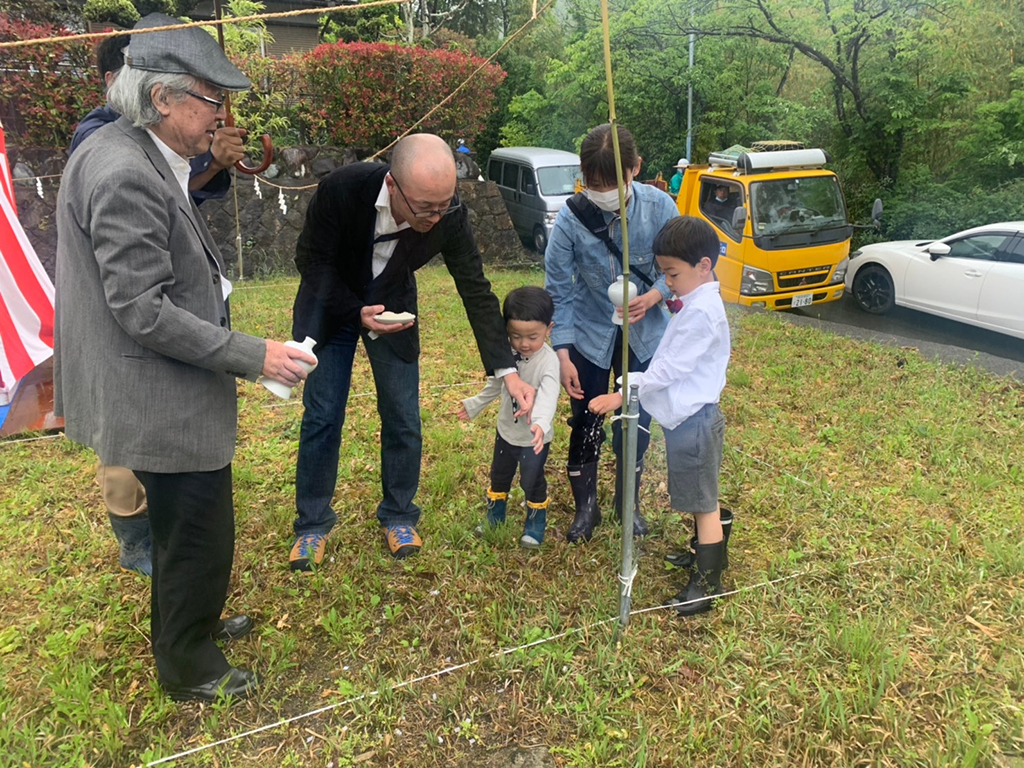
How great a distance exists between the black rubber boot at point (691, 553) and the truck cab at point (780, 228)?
5868 mm

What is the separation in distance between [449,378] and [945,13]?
33.8 feet

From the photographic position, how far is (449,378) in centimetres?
526

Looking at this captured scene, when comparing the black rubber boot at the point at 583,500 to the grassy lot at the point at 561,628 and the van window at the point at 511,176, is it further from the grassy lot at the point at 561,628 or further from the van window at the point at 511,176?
the van window at the point at 511,176

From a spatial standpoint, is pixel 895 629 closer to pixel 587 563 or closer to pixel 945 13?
pixel 587 563

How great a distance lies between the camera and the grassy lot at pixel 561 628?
2.00 meters

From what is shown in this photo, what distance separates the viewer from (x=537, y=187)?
12.1 meters

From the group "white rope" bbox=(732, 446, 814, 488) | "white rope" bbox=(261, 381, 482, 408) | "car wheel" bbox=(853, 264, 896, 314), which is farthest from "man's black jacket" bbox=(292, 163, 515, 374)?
"car wheel" bbox=(853, 264, 896, 314)

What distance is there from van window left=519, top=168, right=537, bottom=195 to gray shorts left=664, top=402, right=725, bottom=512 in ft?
33.8

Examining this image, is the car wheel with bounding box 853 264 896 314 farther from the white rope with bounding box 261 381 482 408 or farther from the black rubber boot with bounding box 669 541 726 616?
the black rubber boot with bounding box 669 541 726 616

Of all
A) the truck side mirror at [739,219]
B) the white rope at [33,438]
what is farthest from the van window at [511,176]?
the white rope at [33,438]

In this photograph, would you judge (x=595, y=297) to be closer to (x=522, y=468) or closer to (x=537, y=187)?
(x=522, y=468)

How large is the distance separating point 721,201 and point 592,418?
6643 millimetres

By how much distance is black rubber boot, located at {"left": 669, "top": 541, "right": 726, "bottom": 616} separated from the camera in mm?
2523

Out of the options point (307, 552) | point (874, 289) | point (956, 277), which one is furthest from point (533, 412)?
point (874, 289)
